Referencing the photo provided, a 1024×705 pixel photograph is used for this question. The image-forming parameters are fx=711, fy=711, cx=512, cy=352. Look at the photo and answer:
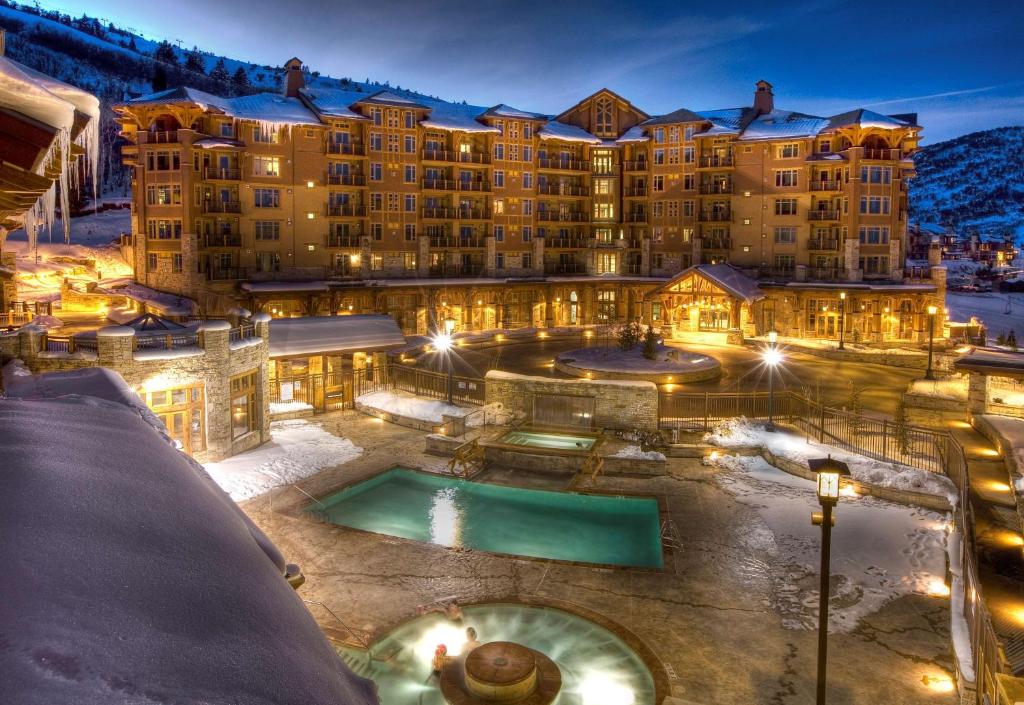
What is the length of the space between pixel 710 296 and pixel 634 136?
18086mm

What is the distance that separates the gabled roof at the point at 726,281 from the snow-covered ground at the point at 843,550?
29.4 m

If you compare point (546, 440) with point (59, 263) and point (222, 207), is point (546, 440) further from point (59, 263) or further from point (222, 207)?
point (59, 263)

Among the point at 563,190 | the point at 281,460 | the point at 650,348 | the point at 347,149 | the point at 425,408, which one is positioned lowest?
the point at 281,460

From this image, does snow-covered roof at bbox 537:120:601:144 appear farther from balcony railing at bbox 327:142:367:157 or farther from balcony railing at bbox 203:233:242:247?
balcony railing at bbox 203:233:242:247

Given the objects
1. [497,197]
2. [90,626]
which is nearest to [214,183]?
[497,197]

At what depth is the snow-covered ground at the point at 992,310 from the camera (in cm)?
6912

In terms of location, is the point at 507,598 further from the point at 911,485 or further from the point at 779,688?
the point at 911,485

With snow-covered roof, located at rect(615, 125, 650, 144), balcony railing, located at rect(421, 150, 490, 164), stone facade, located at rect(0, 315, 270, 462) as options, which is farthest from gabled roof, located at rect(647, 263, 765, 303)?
stone facade, located at rect(0, 315, 270, 462)

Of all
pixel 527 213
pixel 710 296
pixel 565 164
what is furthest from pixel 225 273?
pixel 710 296

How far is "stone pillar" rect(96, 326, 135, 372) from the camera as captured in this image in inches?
Result: 811

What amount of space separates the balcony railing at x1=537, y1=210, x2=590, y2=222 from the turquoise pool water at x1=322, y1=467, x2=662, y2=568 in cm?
4187

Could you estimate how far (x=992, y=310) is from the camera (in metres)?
76.6

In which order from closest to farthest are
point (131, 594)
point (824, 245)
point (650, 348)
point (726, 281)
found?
point (131, 594), point (650, 348), point (726, 281), point (824, 245)

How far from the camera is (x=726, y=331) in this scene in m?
50.6
